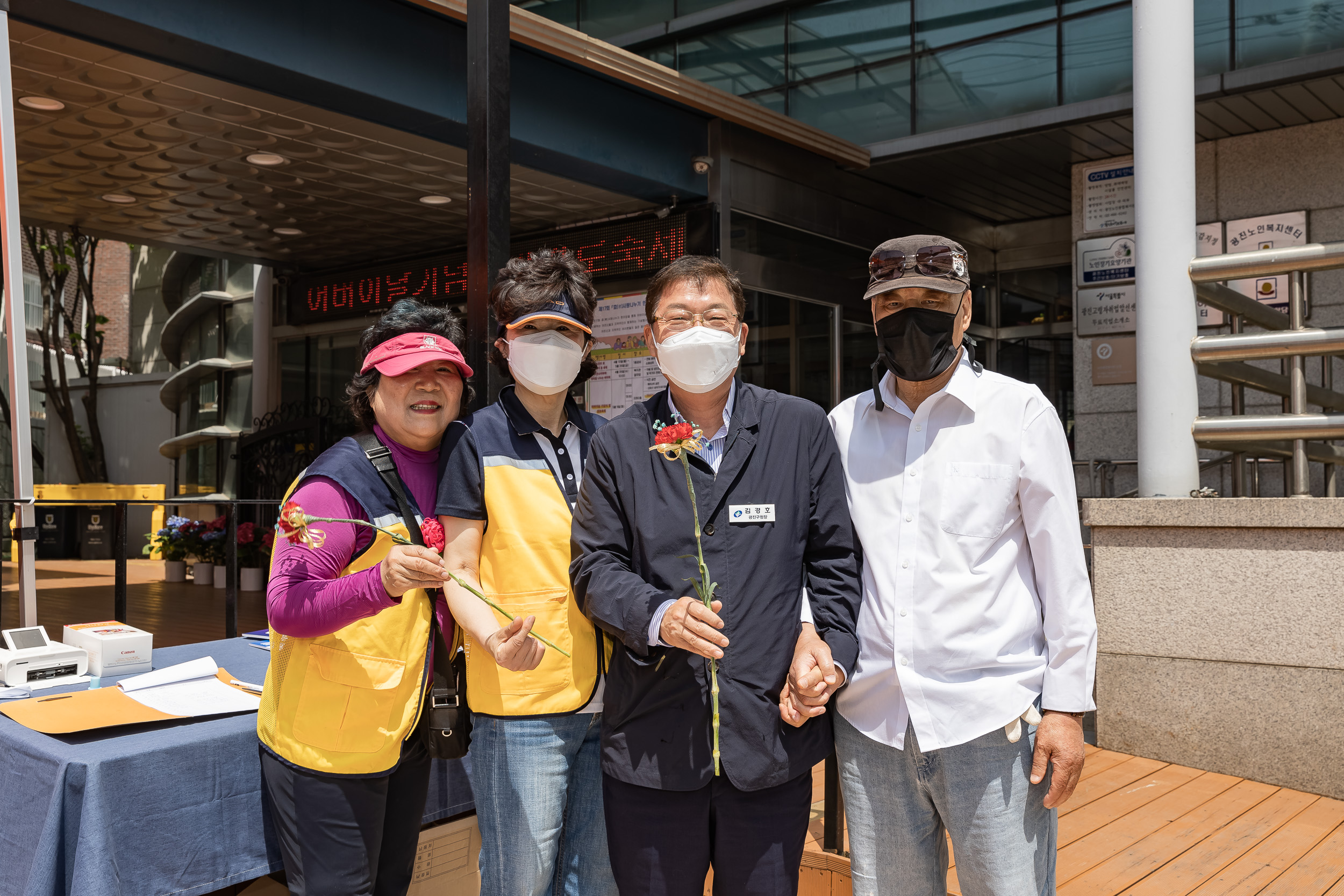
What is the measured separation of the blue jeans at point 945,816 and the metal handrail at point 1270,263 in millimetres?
3374

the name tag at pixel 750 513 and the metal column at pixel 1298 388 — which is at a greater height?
the metal column at pixel 1298 388

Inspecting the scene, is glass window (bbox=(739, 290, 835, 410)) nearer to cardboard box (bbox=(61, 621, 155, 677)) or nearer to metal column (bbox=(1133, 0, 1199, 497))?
metal column (bbox=(1133, 0, 1199, 497))

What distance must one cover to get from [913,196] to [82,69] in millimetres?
7331

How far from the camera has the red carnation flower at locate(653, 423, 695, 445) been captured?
1791 mm

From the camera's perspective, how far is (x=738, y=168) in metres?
8.05

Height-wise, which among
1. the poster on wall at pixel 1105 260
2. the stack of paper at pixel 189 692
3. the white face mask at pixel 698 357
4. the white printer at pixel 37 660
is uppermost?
the poster on wall at pixel 1105 260

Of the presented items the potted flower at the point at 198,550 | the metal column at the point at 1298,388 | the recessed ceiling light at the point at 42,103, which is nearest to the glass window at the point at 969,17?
the metal column at the point at 1298,388

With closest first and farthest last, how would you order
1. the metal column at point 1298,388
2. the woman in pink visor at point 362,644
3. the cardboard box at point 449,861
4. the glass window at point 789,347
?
1. the woman in pink visor at point 362,644
2. the cardboard box at point 449,861
3. the metal column at point 1298,388
4. the glass window at point 789,347

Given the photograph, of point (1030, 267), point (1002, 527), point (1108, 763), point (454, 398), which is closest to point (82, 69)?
point (454, 398)

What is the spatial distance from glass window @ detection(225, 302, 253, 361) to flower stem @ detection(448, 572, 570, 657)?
1713cm

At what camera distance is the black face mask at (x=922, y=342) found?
2.01m

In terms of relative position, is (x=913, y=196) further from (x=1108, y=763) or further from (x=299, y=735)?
(x=299, y=735)

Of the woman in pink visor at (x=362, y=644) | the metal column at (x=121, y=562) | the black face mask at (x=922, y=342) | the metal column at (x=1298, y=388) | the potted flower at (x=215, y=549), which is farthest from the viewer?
the potted flower at (x=215, y=549)

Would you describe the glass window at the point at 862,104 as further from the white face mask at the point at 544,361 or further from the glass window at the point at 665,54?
the white face mask at the point at 544,361
